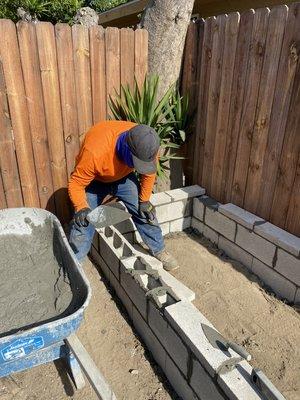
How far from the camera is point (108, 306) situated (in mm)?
2922

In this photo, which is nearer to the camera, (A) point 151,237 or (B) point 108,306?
(B) point 108,306

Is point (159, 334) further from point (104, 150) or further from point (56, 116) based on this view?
point (56, 116)

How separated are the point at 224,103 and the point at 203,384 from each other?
8.55 feet

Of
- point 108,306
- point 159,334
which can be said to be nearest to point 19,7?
point 108,306

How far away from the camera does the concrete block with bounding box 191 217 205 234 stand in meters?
3.88

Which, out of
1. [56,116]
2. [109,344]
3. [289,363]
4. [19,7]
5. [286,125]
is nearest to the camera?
[289,363]

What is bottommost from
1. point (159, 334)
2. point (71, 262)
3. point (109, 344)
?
point (109, 344)

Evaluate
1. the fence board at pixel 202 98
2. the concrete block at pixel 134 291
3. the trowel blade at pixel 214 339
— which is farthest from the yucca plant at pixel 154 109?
the trowel blade at pixel 214 339

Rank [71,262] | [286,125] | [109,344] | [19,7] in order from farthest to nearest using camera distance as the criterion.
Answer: [19,7] < [286,125] < [109,344] < [71,262]

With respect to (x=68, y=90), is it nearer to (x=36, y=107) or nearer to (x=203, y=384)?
(x=36, y=107)

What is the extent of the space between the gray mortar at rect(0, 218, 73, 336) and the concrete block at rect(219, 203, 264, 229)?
180cm

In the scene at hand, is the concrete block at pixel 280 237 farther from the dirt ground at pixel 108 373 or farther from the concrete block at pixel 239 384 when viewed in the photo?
the dirt ground at pixel 108 373

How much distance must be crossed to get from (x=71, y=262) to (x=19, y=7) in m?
10.1

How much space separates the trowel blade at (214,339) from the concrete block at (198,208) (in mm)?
1913
